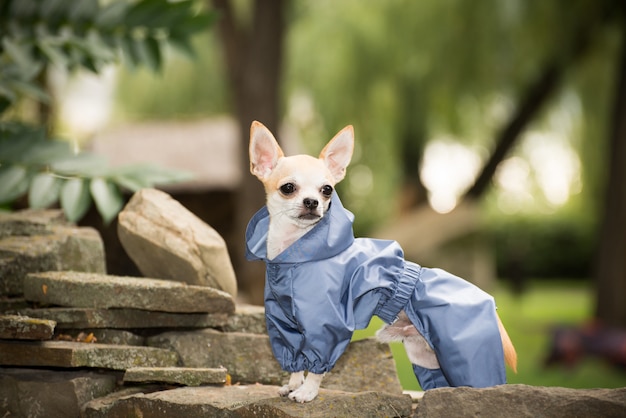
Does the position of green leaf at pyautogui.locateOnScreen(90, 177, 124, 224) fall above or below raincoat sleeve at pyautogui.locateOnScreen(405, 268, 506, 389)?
above

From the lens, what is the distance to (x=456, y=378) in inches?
90.0

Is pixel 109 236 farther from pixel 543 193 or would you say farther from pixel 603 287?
pixel 543 193

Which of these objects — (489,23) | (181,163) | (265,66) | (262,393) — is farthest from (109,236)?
(262,393)

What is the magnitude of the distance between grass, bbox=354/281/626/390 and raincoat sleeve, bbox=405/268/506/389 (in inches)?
70.5

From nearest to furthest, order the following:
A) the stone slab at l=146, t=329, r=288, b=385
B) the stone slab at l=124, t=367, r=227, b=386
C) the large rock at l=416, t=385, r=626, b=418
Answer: the large rock at l=416, t=385, r=626, b=418 < the stone slab at l=124, t=367, r=227, b=386 < the stone slab at l=146, t=329, r=288, b=385

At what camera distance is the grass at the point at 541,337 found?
18.2 ft

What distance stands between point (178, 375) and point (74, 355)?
14.8 inches

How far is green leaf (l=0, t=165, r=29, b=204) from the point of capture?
3.14m

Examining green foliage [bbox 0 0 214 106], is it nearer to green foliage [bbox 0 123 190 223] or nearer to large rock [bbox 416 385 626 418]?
green foliage [bbox 0 123 190 223]

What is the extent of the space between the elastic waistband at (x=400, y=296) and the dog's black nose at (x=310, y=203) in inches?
15.4

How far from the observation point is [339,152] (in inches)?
94.3

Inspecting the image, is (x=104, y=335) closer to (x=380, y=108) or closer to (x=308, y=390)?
(x=308, y=390)

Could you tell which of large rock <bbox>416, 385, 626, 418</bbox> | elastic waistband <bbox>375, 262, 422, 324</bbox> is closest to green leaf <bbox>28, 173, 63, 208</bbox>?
elastic waistband <bbox>375, 262, 422, 324</bbox>

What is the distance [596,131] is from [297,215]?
650 cm
